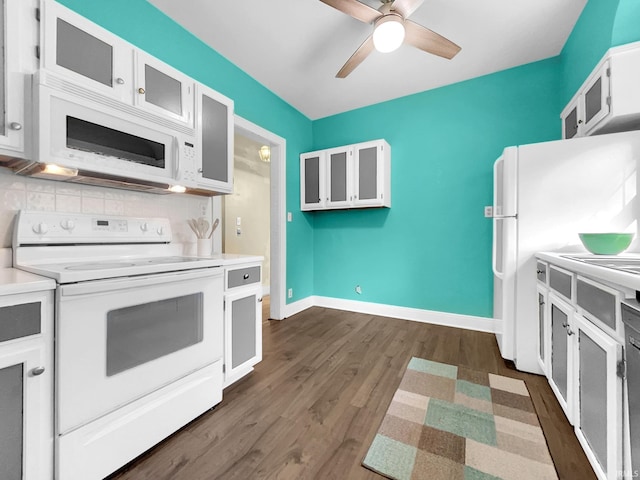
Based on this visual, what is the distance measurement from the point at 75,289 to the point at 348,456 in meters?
1.34

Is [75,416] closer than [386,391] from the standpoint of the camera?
Yes

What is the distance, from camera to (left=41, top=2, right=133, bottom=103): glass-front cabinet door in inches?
46.8

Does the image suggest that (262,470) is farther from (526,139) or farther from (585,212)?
(526,139)

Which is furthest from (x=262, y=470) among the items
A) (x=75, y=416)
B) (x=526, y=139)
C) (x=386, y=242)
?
(x=526, y=139)

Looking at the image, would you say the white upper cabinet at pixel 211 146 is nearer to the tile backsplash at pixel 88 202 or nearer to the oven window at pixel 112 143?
the oven window at pixel 112 143

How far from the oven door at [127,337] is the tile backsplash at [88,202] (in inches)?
27.5

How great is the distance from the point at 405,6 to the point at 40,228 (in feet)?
8.00

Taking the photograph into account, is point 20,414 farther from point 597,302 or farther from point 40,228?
point 597,302

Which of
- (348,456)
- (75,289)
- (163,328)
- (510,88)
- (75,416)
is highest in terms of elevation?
(510,88)

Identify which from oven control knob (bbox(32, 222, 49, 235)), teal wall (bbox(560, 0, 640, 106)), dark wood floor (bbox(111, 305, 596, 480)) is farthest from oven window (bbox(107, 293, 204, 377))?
teal wall (bbox(560, 0, 640, 106))

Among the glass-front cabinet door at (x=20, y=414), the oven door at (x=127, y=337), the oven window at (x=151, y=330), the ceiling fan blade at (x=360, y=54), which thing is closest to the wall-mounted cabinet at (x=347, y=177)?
the ceiling fan blade at (x=360, y=54)

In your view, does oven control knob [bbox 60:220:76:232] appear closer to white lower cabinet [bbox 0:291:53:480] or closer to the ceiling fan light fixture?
white lower cabinet [bbox 0:291:53:480]

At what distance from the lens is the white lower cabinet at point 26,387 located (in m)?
0.85

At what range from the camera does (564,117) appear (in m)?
2.32
